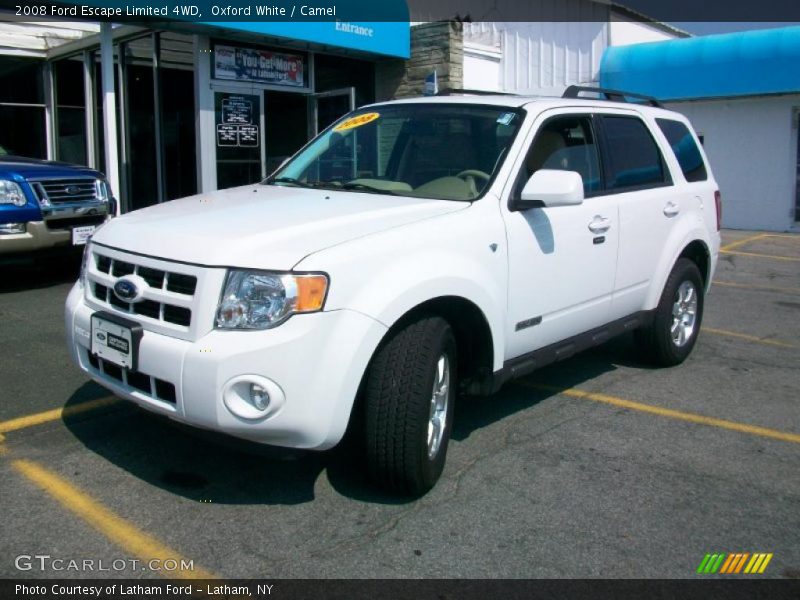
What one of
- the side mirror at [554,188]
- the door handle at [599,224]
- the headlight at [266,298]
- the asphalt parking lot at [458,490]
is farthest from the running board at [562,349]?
the headlight at [266,298]

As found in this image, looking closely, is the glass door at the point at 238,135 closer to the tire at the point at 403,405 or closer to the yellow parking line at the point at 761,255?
the yellow parking line at the point at 761,255

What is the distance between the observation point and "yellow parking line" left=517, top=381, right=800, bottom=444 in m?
4.68

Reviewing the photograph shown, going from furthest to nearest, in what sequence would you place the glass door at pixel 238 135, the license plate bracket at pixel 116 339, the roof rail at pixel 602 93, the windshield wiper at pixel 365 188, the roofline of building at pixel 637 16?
1. the roofline of building at pixel 637 16
2. the glass door at pixel 238 135
3. the roof rail at pixel 602 93
4. the windshield wiper at pixel 365 188
5. the license plate bracket at pixel 116 339

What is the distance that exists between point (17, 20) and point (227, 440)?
13003mm

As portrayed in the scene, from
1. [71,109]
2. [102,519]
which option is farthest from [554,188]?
[71,109]

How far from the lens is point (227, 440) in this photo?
329 centimetres

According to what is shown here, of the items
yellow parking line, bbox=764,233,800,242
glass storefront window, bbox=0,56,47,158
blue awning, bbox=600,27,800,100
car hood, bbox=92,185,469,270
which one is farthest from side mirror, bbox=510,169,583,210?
blue awning, bbox=600,27,800,100

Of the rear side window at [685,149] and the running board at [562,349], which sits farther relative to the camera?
the rear side window at [685,149]

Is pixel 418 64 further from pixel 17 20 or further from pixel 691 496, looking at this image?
pixel 691 496

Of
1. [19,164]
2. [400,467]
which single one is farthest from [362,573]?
[19,164]

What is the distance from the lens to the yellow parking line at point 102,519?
313 centimetres

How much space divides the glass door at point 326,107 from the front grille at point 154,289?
32.5 ft

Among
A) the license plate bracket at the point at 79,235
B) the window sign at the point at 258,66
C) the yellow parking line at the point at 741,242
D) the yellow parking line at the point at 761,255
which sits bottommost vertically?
the yellow parking line at the point at 761,255

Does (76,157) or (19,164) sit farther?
(76,157)
